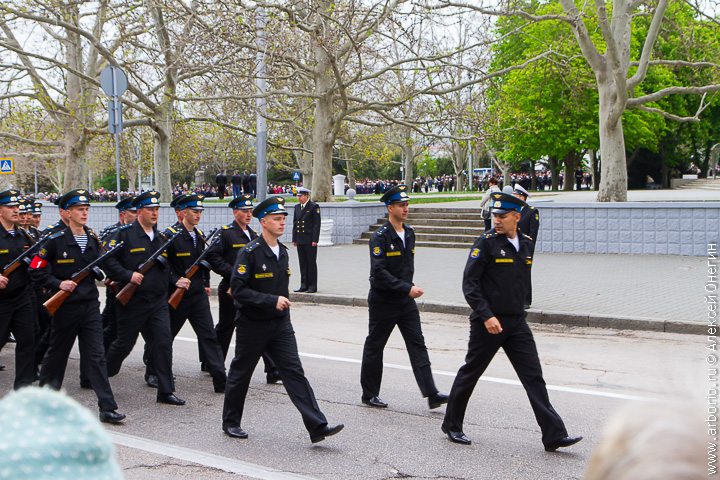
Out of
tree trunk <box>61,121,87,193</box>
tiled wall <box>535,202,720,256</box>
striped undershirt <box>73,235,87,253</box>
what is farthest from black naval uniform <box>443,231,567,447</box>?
tree trunk <box>61,121,87,193</box>

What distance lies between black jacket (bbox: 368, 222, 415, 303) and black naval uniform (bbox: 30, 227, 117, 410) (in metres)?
2.54

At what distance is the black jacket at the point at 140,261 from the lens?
7.86m

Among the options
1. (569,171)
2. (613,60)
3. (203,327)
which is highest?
(613,60)

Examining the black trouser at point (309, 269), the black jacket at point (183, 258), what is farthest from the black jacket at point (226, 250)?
the black trouser at point (309, 269)

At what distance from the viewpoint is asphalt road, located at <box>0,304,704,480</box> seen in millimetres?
5832

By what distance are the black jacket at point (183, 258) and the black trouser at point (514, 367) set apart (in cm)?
318

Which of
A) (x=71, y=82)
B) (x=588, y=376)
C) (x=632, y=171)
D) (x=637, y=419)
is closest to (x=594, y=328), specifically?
(x=588, y=376)

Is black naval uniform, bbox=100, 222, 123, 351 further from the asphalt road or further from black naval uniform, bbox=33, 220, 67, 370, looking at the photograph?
black naval uniform, bbox=33, 220, 67, 370

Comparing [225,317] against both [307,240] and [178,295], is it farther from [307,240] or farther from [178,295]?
[307,240]

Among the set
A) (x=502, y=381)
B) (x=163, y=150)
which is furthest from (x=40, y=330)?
(x=163, y=150)

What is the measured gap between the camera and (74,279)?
737 centimetres

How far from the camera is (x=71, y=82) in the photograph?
29125 mm

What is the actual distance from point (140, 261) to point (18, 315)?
1.28 metres

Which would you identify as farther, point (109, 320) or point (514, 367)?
point (109, 320)
